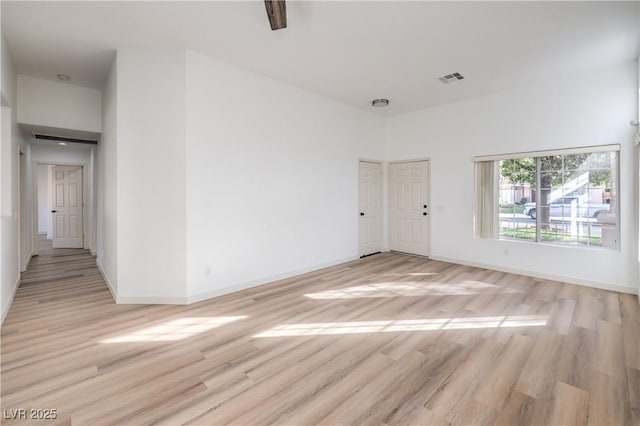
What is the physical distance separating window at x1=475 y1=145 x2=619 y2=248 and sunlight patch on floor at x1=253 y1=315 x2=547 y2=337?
224 cm

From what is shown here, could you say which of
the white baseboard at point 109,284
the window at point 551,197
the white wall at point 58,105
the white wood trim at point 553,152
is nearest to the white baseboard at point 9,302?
the white baseboard at point 109,284

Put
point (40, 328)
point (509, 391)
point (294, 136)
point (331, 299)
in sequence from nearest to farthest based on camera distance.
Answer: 1. point (509, 391)
2. point (40, 328)
3. point (331, 299)
4. point (294, 136)

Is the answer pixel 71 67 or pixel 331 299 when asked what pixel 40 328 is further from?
pixel 71 67

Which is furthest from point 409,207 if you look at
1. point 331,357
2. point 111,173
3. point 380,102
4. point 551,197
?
point 111,173

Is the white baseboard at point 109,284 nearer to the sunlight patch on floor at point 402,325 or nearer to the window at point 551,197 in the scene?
the sunlight patch on floor at point 402,325

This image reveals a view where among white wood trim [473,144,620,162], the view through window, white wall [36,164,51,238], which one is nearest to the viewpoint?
white wood trim [473,144,620,162]

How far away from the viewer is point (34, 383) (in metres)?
2.14

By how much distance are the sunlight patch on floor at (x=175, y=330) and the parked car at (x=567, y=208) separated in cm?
495

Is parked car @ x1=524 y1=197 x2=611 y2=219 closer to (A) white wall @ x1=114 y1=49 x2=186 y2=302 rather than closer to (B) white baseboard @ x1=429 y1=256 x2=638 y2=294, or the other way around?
(B) white baseboard @ x1=429 y1=256 x2=638 y2=294

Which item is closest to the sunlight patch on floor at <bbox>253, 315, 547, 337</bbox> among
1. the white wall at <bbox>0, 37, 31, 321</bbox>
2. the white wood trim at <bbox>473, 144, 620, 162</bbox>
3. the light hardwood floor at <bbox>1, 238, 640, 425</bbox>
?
the light hardwood floor at <bbox>1, 238, 640, 425</bbox>

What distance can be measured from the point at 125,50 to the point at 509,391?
519 cm

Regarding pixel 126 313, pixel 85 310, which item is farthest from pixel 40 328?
pixel 126 313

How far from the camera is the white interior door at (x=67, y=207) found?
7.56m

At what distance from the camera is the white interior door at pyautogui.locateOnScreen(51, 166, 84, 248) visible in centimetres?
756
